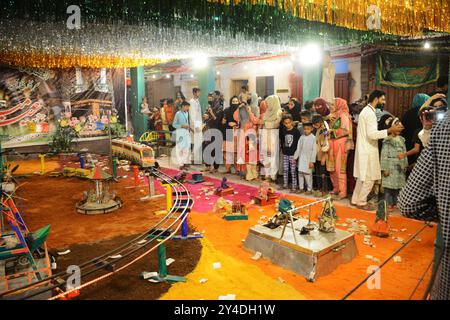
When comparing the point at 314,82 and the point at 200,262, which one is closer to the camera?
the point at 200,262

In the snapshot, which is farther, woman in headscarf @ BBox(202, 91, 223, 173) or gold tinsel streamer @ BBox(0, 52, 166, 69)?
gold tinsel streamer @ BBox(0, 52, 166, 69)

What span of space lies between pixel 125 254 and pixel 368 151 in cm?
558

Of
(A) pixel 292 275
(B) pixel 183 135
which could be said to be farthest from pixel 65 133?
(A) pixel 292 275

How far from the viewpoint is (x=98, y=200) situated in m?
8.30

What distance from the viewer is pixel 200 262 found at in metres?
5.41

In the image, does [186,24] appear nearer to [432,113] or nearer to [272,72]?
[432,113]

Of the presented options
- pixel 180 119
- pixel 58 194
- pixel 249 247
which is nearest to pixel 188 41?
pixel 180 119

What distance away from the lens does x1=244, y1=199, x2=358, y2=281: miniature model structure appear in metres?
4.78

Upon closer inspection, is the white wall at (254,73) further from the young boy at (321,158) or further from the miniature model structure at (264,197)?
the miniature model structure at (264,197)

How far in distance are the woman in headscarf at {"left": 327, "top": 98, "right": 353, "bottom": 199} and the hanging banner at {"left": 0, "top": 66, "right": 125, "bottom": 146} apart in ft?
36.1

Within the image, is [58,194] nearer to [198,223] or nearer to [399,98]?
[198,223]

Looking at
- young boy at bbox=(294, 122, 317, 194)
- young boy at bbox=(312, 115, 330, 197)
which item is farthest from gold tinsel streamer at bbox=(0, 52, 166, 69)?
young boy at bbox=(312, 115, 330, 197)

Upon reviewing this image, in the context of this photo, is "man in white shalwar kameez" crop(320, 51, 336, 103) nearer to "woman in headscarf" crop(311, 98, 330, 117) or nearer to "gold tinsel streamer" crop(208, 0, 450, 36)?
"woman in headscarf" crop(311, 98, 330, 117)
